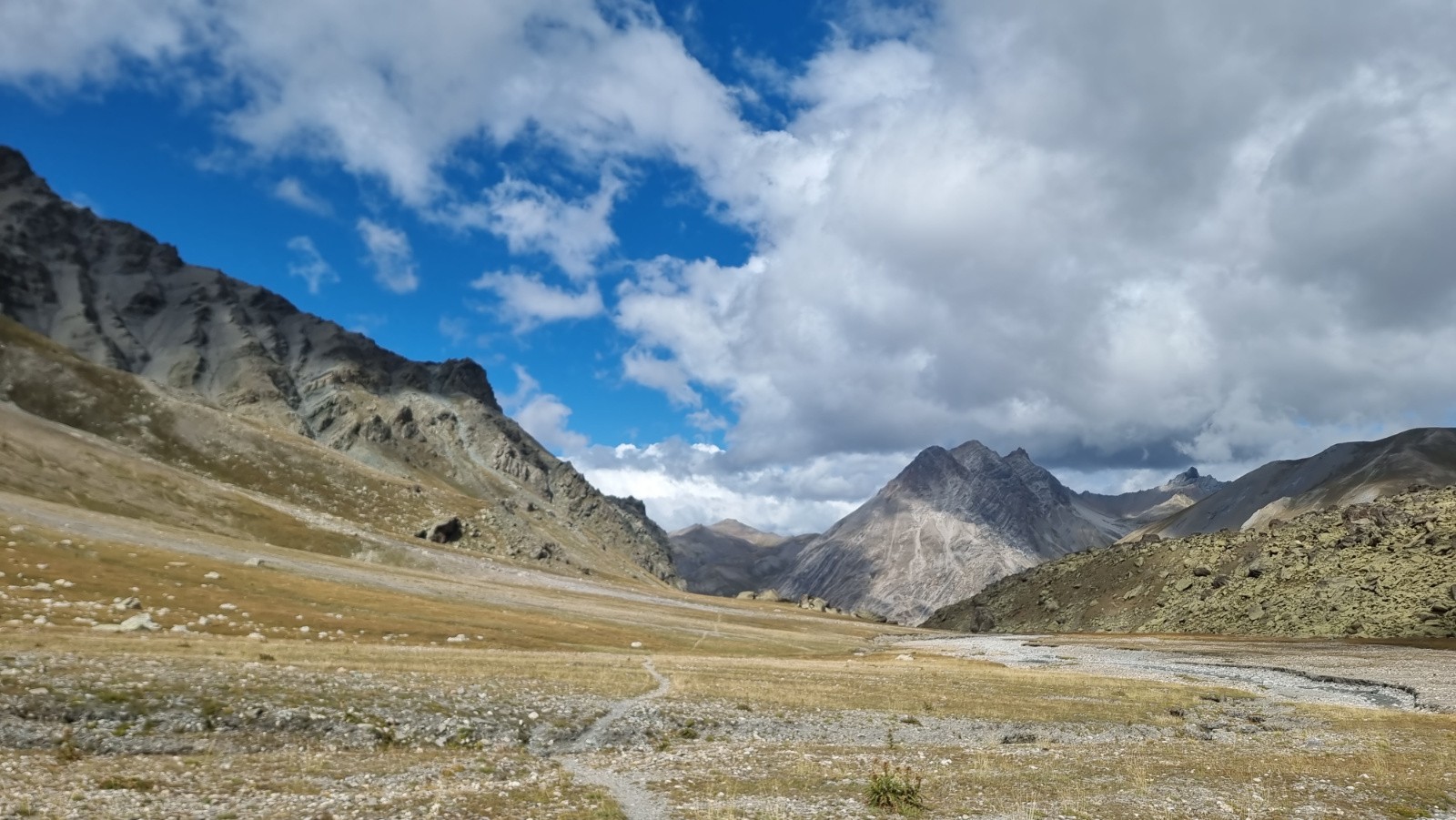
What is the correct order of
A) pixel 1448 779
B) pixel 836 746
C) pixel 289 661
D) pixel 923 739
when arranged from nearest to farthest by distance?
pixel 1448 779 → pixel 836 746 → pixel 923 739 → pixel 289 661

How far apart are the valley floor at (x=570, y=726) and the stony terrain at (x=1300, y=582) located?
5906 centimetres

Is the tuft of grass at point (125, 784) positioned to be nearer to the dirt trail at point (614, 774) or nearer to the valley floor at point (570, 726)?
the valley floor at point (570, 726)

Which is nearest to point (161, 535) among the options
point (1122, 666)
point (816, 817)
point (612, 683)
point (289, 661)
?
point (289, 661)

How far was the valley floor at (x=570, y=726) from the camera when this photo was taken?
73.9 ft

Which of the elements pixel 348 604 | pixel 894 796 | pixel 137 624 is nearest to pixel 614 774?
pixel 894 796

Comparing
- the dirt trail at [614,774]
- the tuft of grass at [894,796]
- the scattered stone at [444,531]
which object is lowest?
the dirt trail at [614,774]

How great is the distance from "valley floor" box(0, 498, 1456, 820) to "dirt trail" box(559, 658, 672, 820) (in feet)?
0.50

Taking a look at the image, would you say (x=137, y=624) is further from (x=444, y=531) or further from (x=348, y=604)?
(x=444, y=531)

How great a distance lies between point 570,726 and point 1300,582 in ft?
517

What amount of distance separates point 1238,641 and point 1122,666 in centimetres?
5216

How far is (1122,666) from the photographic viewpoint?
8800cm

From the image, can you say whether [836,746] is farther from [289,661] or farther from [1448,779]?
[289,661]

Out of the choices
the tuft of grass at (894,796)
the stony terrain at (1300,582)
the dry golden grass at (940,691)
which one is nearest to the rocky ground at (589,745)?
the dry golden grass at (940,691)

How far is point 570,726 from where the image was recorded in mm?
34844
